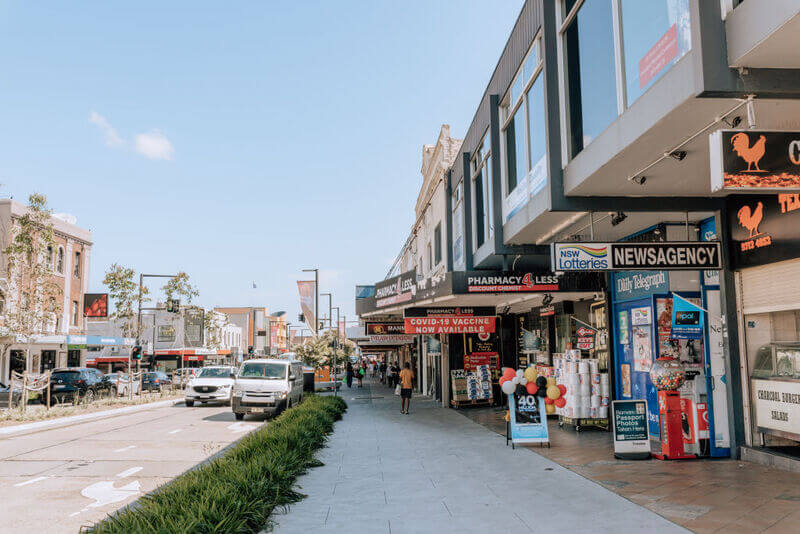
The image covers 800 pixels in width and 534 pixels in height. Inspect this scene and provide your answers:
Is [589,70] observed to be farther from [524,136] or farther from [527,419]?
[527,419]

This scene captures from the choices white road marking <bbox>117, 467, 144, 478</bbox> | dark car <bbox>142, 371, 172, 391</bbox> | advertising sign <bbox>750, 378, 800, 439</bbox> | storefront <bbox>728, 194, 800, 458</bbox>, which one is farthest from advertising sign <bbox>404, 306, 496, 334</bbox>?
dark car <bbox>142, 371, 172, 391</bbox>

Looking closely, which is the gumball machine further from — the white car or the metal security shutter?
the white car

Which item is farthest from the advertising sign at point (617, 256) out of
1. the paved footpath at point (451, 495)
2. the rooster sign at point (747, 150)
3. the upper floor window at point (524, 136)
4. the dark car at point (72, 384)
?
the dark car at point (72, 384)

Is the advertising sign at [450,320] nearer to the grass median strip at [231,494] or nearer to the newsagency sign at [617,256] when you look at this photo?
the grass median strip at [231,494]

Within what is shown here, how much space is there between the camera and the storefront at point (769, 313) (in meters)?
8.44

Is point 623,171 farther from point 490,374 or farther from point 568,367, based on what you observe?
point 490,374

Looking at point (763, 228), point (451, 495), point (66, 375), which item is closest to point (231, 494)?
point (451, 495)

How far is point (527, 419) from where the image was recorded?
1207cm

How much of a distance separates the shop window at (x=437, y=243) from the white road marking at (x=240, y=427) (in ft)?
33.7

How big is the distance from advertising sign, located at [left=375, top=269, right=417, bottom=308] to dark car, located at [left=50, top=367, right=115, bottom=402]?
14.8 m

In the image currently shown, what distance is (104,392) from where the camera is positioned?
3266 cm

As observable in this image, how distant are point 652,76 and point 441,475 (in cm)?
620

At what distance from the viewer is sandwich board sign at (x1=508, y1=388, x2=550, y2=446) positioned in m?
11.9

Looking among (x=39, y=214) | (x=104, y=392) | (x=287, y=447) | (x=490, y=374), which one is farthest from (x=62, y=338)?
(x=287, y=447)
